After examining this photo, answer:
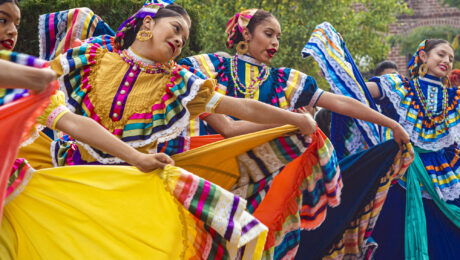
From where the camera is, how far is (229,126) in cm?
319

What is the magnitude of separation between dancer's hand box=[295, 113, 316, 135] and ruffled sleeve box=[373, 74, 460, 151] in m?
1.59

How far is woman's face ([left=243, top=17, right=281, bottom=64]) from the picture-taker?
3.89m

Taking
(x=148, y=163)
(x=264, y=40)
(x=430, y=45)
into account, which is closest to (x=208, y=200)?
(x=148, y=163)

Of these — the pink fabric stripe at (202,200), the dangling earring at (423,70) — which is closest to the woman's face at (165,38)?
the pink fabric stripe at (202,200)

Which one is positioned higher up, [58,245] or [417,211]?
[58,245]

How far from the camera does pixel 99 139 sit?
238cm

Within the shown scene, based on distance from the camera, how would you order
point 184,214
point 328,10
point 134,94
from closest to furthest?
point 184,214
point 134,94
point 328,10

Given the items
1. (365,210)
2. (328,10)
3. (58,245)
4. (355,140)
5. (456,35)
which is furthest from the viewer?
(456,35)

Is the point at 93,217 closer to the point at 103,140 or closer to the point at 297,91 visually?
the point at 103,140

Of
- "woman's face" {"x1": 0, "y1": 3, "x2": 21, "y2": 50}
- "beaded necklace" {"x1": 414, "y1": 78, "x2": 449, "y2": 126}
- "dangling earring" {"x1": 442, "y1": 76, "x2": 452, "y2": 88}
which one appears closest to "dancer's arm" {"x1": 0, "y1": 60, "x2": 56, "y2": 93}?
"woman's face" {"x1": 0, "y1": 3, "x2": 21, "y2": 50}

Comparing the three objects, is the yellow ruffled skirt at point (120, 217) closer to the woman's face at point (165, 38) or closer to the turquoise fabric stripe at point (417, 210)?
the woman's face at point (165, 38)

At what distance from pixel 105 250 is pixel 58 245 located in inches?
6.5

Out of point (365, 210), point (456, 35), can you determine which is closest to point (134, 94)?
point (365, 210)

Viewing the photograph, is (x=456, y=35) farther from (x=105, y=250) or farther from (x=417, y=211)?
(x=105, y=250)
